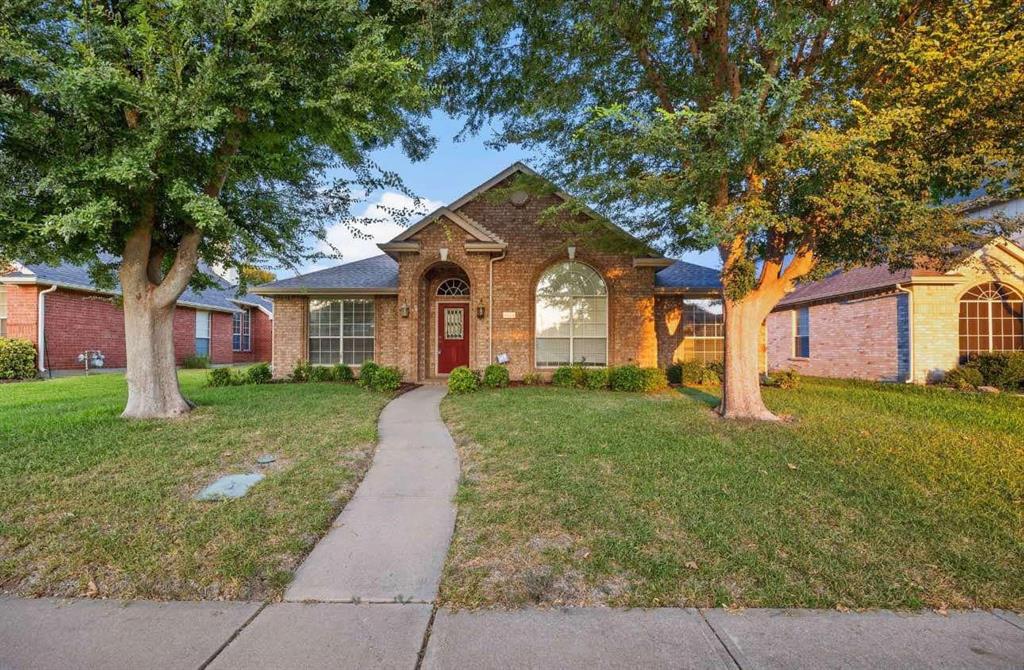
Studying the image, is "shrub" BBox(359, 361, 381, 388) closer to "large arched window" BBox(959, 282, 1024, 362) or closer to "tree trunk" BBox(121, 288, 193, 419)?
"tree trunk" BBox(121, 288, 193, 419)

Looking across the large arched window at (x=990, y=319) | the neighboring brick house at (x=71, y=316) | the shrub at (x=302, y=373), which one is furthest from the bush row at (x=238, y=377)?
the large arched window at (x=990, y=319)

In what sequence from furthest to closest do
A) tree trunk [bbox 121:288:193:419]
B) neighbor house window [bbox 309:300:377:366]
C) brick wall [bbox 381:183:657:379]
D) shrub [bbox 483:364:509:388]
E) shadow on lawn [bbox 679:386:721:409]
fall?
neighbor house window [bbox 309:300:377:366] → brick wall [bbox 381:183:657:379] → shrub [bbox 483:364:509:388] → shadow on lawn [bbox 679:386:721:409] → tree trunk [bbox 121:288:193:419]

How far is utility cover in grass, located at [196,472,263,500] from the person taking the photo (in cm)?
427

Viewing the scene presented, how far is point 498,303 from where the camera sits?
12.6m

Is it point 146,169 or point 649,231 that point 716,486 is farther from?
point 146,169

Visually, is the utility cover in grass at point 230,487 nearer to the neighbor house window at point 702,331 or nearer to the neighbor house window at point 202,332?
the neighbor house window at point 702,331

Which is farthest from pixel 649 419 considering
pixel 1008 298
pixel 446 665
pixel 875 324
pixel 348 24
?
pixel 1008 298

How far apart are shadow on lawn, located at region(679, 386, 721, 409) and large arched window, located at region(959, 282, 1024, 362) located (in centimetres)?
859

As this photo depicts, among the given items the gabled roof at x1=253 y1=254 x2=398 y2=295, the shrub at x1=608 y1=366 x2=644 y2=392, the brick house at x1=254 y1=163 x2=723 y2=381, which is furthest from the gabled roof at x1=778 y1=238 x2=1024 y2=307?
the gabled roof at x1=253 y1=254 x2=398 y2=295

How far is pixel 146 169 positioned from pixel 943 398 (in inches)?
615

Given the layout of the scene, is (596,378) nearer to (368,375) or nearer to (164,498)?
(368,375)

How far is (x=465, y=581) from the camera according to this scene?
2.97 m

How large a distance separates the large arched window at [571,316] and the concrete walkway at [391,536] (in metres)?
7.19

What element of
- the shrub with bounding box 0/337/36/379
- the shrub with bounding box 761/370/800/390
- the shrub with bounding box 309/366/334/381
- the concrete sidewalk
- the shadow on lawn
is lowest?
the concrete sidewalk
